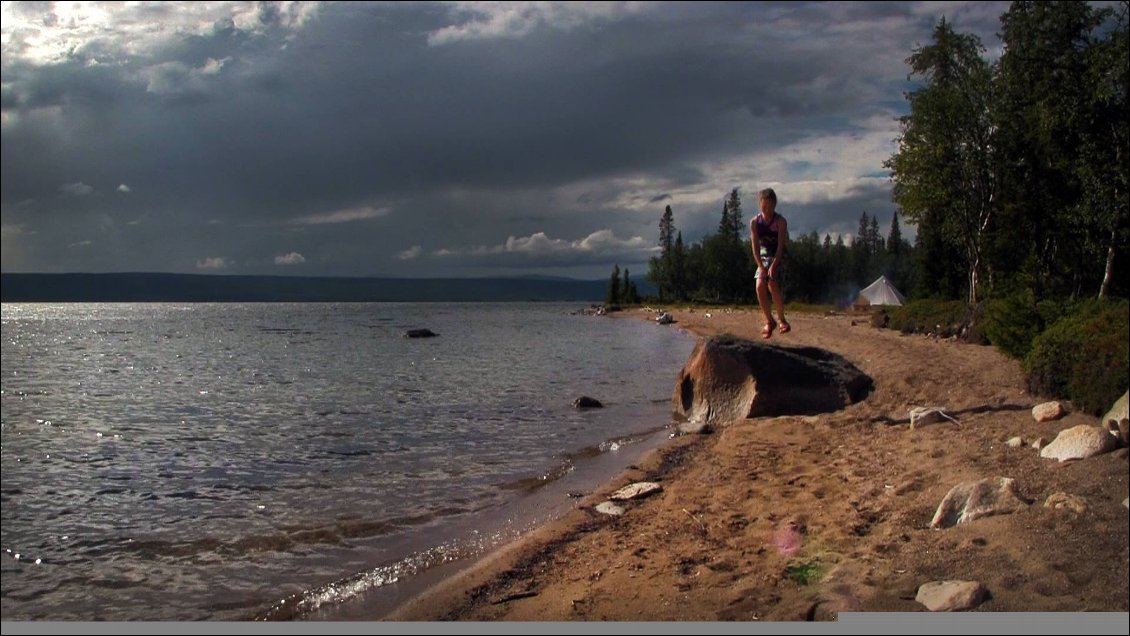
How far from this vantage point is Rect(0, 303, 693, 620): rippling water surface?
30.7ft

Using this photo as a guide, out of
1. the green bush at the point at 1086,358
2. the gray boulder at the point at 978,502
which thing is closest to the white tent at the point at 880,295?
the green bush at the point at 1086,358

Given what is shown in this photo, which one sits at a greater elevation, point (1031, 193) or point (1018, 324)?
point (1031, 193)

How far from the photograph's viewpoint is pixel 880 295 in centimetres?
6769

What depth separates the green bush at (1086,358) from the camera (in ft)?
33.8

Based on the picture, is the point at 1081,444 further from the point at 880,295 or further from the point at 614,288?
the point at 614,288

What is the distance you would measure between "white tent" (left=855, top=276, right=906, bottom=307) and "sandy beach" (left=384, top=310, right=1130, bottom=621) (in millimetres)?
54548

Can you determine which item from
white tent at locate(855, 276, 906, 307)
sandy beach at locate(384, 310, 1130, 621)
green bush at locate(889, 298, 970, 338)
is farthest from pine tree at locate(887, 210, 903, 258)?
sandy beach at locate(384, 310, 1130, 621)

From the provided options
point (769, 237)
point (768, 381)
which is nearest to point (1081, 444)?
point (769, 237)

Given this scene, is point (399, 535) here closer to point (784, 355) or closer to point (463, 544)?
point (463, 544)

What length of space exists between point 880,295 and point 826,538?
64.3 meters

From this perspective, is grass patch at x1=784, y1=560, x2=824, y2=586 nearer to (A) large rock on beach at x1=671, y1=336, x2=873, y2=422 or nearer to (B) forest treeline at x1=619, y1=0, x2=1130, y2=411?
(B) forest treeline at x1=619, y1=0, x2=1130, y2=411

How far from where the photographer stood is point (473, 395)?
27.0 m

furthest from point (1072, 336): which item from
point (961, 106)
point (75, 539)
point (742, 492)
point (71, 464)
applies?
point (961, 106)

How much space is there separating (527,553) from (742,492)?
11.8 ft
